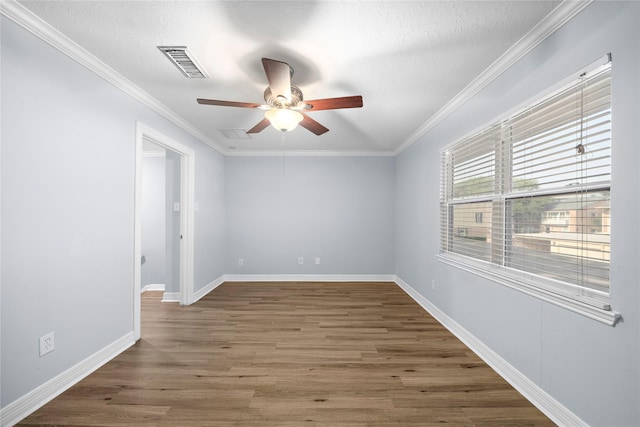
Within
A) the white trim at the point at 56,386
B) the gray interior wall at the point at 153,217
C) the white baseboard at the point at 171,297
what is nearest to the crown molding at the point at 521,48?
the white trim at the point at 56,386

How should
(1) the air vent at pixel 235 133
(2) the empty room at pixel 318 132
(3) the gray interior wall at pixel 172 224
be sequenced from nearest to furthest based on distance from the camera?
(2) the empty room at pixel 318 132
(1) the air vent at pixel 235 133
(3) the gray interior wall at pixel 172 224

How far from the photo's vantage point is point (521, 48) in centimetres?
188

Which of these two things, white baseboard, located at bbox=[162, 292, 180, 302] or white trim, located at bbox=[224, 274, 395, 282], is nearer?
white baseboard, located at bbox=[162, 292, 180, 302]

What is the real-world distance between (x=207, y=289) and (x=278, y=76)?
3.58 meters

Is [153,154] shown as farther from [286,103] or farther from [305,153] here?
[286,103]

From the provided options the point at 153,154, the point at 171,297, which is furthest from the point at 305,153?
the point at 171,297

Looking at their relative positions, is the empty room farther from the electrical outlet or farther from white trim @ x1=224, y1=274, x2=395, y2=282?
white trim @ x1=224, y1=274, x2=395, y2=282

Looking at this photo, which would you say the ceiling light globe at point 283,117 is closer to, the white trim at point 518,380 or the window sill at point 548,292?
the window sill at point 548,292

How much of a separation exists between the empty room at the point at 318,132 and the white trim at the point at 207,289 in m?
0.66

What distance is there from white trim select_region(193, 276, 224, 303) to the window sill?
3.47m

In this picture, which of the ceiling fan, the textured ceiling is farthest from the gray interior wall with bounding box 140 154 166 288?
the ceiling fan

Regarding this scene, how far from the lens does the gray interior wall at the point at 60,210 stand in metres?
1.59

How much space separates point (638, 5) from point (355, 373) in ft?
8.57

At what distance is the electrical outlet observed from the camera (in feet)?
5.77
